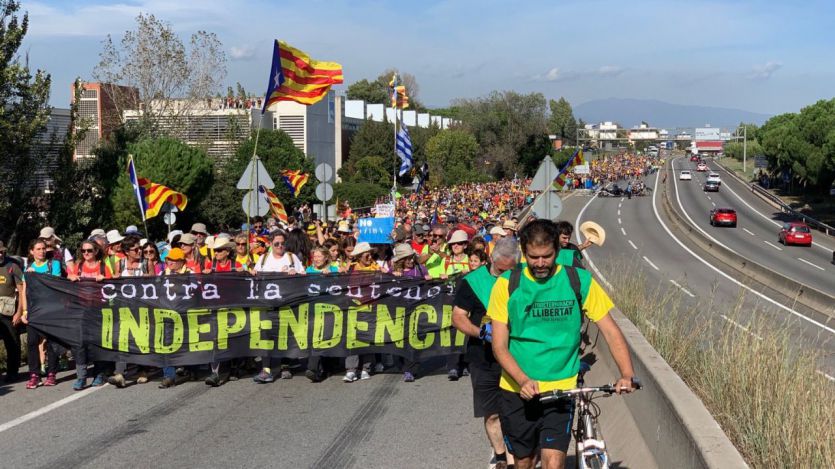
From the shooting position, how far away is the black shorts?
6.58 m

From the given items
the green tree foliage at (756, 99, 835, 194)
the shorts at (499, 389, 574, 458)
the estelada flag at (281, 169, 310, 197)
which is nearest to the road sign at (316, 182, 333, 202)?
the estelada flag at (281, 169, 310, 197)

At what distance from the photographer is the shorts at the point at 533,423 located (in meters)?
5.02

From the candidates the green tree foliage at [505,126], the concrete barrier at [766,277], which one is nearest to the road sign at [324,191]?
the concrete barrier at [766,277]

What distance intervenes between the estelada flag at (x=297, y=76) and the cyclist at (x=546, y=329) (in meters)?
12.3

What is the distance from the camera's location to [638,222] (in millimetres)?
64312

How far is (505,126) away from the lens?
385 feet

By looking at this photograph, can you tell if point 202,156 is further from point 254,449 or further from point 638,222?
point 254,449

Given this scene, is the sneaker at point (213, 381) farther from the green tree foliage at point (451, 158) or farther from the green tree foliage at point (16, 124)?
the green tree foliage at point (451, 158)

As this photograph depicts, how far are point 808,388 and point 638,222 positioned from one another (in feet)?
193

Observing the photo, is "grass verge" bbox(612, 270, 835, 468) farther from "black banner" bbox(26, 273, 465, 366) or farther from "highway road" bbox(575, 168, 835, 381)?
"black banner" bbox(26, 273, 465, 366)

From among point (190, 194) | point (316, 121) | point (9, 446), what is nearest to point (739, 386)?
point (9, 446)

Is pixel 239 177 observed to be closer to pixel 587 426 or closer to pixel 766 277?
pixel 766 277

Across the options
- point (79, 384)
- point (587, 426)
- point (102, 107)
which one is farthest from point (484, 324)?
point (102, 107)

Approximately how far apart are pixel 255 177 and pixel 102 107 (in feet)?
191
